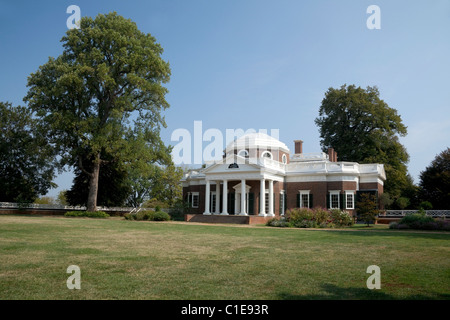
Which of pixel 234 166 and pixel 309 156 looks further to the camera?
pixel 309 156

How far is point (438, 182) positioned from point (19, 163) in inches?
1826

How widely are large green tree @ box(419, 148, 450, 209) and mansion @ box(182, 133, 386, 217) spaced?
4335mm

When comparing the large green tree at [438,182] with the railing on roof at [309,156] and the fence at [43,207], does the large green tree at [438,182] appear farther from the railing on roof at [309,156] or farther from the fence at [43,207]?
the fence at [43,207]

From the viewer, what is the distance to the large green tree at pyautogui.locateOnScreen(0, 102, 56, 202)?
133 feet

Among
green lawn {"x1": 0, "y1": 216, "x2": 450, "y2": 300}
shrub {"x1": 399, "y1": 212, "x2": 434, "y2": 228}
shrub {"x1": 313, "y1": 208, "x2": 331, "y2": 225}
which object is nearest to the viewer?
green lawn {"x1": 0, "y1": 216, "x2": 450, "y2": 300}

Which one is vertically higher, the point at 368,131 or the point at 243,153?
the point at 368,131

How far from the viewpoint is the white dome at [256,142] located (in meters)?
40.9

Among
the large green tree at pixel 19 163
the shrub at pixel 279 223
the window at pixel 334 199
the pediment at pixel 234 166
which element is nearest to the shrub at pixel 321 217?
the shrub at pixel 279 223

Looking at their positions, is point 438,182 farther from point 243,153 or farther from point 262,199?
point 243,153

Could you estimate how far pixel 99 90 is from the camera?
114 feet

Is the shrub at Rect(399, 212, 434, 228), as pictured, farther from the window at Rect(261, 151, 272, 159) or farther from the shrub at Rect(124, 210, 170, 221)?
the shrub at Rect(124, 210, 170, 221)

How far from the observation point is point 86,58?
33219 mm

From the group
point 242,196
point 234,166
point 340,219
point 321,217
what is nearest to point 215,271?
point 321,217
